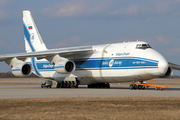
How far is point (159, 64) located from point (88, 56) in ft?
27.3

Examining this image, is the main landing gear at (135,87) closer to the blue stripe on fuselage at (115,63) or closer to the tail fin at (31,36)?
the blue stripe on fuselage at (115,63)

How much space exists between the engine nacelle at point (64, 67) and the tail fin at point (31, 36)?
820cm

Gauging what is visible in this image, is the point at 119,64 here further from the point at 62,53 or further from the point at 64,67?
the point at 62,53

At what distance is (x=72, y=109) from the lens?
472 inches

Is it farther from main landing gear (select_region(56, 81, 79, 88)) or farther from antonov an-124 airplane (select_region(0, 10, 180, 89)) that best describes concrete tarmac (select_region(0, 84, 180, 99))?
main landing gear (select_region(56, 81, 79, 88))

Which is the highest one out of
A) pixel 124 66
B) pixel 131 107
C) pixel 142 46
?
pixel 142 46

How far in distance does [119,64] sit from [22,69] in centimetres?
1007

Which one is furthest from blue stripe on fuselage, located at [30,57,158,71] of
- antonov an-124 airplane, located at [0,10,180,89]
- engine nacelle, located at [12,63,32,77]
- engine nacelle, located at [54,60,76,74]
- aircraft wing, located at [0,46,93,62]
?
engine nacelle, located at [12,63,32,77]

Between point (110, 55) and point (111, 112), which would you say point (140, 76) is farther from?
point (111, 112)

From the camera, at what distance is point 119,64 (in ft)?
89.0

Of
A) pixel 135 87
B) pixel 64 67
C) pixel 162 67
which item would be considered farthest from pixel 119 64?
pixel 64 67

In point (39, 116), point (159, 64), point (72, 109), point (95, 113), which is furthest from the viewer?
point (159, 64)

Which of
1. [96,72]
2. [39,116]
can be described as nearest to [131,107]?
[39,116]

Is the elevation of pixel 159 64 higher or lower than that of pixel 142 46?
lower
